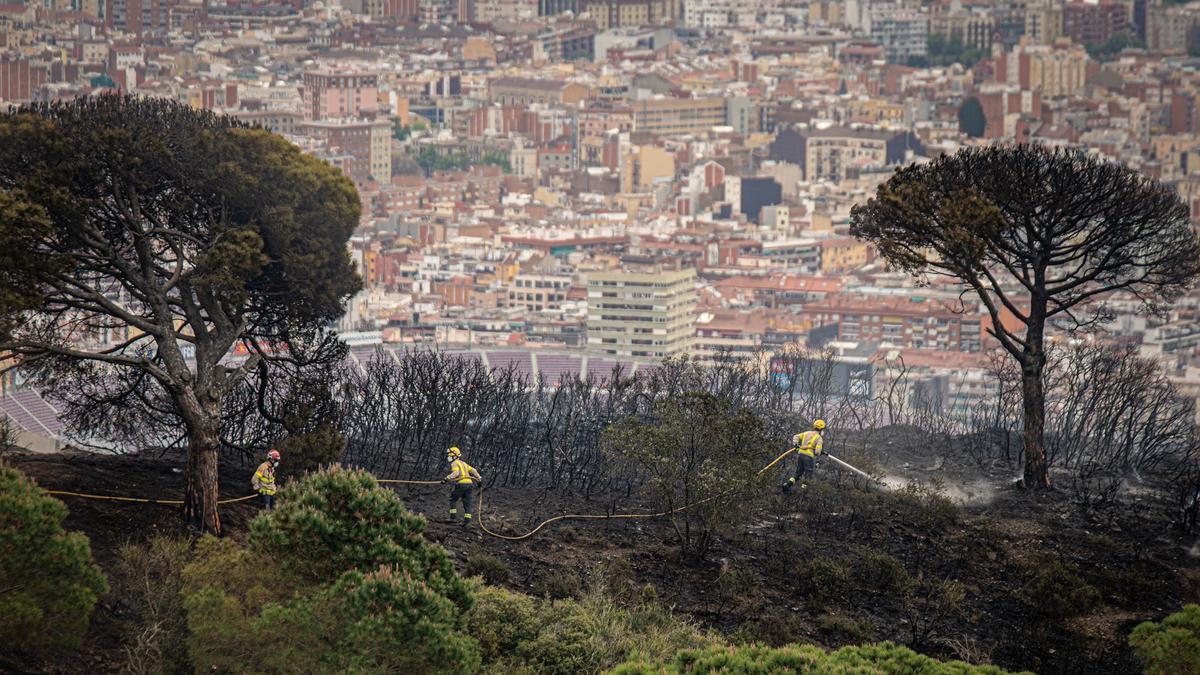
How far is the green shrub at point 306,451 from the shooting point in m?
13.4

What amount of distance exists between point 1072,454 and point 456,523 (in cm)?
831

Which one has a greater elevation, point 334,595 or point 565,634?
point 334,595

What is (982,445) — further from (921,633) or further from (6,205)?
(6,205)

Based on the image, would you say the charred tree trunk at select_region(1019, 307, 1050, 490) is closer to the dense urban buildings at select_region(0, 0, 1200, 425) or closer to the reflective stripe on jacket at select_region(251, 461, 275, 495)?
the reflective stripe on jacket at select_region(251, 461, 275, 495)

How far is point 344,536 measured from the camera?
10.2m

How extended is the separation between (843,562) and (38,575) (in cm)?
557

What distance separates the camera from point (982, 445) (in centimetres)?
1891

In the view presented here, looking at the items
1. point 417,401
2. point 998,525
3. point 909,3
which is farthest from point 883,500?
point 909,3

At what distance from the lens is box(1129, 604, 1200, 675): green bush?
10383 millimetres

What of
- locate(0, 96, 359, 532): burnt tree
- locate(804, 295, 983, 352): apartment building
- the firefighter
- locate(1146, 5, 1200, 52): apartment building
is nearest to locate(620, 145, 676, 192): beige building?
locate(804, 295, 983, 352): apartment building

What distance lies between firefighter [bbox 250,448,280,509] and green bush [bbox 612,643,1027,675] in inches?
143

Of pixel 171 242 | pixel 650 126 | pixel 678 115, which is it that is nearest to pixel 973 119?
pixel 678 115

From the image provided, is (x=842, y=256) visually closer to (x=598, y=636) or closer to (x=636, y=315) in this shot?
(x=636, y=315)

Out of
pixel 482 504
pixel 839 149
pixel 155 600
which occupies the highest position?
pixel 155 600
